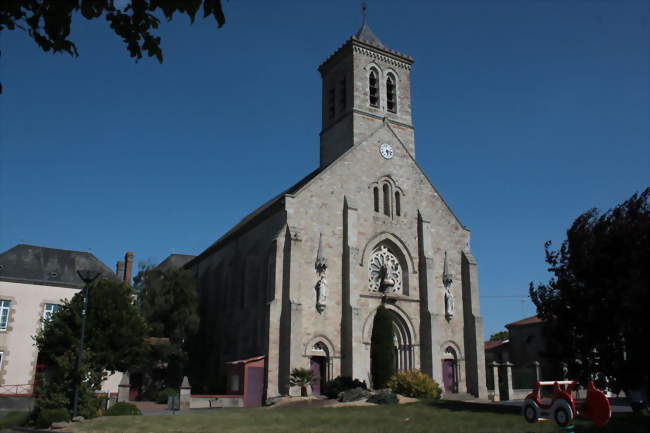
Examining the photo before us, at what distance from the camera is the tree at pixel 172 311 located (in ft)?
116

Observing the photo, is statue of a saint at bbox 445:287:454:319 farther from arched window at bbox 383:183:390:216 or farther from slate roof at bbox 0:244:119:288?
slate roof at bbox 0:244:119:288

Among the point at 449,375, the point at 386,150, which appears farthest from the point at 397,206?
the point at 449,375

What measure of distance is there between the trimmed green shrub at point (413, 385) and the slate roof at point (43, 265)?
63.4 feet

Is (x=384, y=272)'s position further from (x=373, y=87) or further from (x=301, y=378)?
(x=373, y=87)

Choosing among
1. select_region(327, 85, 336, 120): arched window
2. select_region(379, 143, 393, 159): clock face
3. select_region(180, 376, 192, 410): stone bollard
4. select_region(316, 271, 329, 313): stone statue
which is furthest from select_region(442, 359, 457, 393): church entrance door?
select_region(327, 85, 336, 120): arched window

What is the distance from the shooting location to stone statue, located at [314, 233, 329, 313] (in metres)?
30.0

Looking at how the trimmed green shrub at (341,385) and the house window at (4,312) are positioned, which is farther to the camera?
the house window at (4,312)

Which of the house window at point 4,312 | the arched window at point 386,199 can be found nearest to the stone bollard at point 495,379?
the arched window at point 386,199

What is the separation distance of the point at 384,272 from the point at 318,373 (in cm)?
702

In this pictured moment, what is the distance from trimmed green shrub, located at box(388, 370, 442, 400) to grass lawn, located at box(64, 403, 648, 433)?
249 inches

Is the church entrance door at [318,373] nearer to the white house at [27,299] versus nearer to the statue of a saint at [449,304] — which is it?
the statue of a saint at [449,304]

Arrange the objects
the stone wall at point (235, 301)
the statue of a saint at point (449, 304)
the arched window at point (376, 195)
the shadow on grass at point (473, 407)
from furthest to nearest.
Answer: the statue of a saint at point (449, 304) → the arched window at point (376, 195) → the stone wall at point (235, 301) → the shadow on grass at point (473, 407)

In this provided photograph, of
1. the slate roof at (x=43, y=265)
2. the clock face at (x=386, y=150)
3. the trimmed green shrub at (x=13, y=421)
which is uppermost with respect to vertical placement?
the clock face at (x=386, y=150)

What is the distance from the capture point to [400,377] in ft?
92.2
